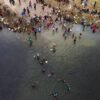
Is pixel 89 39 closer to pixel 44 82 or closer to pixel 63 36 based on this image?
pixel 63 36

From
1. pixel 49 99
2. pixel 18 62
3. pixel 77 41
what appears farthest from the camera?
pixel 77 41

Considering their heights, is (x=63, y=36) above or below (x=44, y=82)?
above

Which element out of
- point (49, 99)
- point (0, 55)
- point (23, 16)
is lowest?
point (49, 99)

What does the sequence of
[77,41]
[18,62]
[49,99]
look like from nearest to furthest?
[49,99] < [18,62] < [77,41]

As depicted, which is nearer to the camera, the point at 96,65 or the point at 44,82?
the point at 44,82

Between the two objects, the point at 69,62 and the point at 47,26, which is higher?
the point at 47,26

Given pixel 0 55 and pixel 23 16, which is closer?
pixel 0 55

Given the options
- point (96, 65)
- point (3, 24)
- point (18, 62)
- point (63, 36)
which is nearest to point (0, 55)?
point (18, 62)

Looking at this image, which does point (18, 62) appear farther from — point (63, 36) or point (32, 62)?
point (63, 36)

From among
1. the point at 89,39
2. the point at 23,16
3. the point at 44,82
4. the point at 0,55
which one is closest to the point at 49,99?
the point at 44,82
